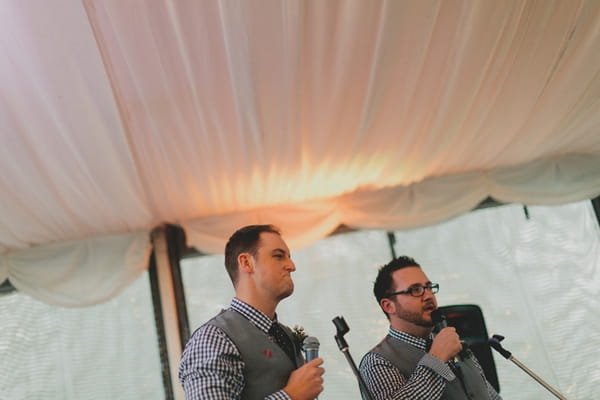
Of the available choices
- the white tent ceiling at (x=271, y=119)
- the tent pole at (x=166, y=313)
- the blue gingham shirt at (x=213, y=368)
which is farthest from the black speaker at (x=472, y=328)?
the tent pole at (x=166, y=313)

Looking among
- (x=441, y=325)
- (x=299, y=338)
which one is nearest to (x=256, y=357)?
(x=299, y=338)

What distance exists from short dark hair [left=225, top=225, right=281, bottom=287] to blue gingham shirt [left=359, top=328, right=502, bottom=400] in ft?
2.64

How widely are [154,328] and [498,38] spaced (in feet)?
12.0

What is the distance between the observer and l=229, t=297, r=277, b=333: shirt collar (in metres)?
2.16

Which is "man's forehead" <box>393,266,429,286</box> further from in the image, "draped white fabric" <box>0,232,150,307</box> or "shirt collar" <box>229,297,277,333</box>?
"draped white fabric" <box>0,232,150,307</box>

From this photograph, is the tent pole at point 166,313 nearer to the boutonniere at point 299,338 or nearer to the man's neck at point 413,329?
the man's neck at point 413,329

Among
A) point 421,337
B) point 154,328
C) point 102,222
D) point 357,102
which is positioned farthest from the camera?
point 154,328

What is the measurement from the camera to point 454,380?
9.16 ft

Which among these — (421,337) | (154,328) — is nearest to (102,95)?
(421,337)

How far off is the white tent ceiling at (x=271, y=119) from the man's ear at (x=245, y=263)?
3.71 feet

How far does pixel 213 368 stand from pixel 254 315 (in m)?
0.32

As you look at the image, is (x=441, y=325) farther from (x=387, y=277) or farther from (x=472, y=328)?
(x=472, y=328)

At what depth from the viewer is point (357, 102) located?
396cm

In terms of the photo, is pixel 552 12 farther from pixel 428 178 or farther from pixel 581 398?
pixel 581 398
